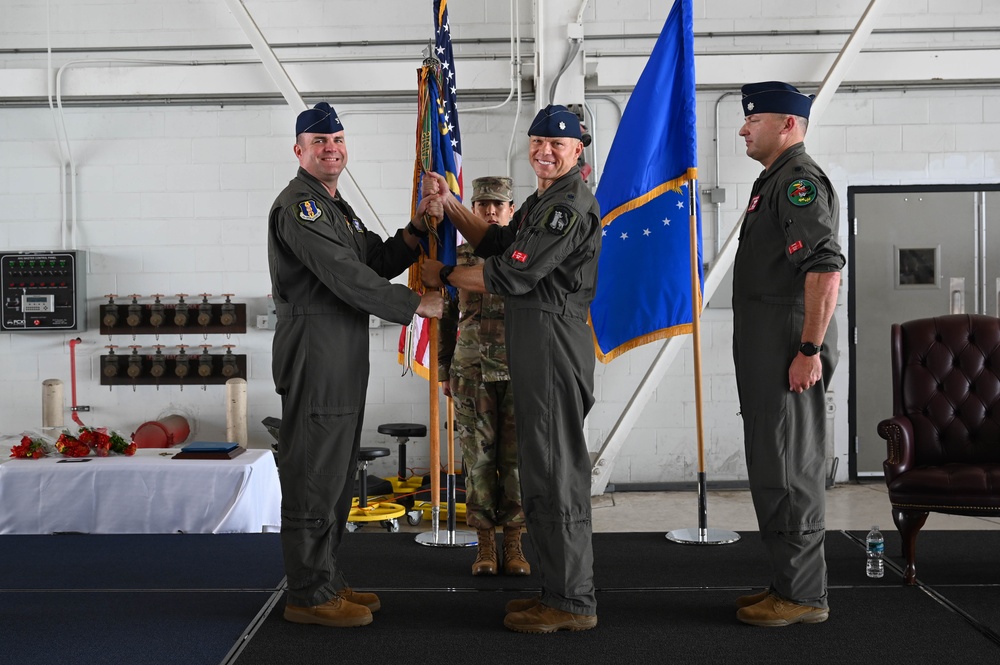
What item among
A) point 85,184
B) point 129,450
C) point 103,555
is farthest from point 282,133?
point 103,555

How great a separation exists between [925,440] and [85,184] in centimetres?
618

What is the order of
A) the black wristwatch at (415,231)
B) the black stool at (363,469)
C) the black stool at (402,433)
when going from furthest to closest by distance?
the black stool at (402,433)
the black stool at (363,469)
the black wristwatch at (415,231)

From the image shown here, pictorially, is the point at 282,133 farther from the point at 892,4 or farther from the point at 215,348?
the point at 892,4

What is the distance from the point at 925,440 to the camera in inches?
153

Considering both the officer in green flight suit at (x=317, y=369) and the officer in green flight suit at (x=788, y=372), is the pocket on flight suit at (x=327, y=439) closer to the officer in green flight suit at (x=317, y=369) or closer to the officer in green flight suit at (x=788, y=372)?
the officer in green flight suit at (x=317, y=369)

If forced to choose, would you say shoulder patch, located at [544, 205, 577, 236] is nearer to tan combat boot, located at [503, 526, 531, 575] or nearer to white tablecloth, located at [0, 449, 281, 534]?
tan combat boot, located at [503, 526, 531, 575]

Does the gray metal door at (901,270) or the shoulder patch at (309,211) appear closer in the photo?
the shoulder patch at (309,211)

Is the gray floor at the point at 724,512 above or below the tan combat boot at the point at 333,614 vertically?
below

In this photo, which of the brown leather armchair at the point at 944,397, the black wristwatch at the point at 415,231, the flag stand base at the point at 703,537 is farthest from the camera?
the flag stand base at the point at 703,537

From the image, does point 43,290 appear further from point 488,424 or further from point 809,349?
point 809,349

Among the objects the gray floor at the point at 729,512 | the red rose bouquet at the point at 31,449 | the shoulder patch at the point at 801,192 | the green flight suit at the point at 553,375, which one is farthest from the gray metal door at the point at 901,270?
the red rose bouquet at the point at 31,449

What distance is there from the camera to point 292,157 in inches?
271

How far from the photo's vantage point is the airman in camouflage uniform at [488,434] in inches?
140

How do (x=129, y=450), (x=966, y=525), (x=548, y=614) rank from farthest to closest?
1. (x=966, y=525)
2. (x=129, y=450)
3. (x=548, y=614)
